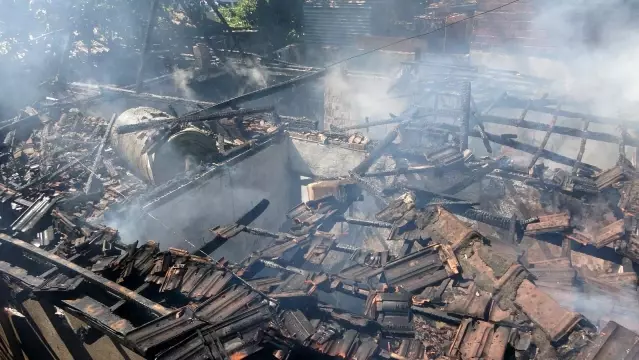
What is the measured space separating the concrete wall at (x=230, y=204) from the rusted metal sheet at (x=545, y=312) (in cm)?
846

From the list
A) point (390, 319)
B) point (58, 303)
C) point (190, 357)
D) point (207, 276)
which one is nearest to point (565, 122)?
point (390, 319)

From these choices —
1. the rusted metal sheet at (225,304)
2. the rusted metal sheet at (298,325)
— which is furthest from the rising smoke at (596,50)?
the rusted metal sheet at (225,304)

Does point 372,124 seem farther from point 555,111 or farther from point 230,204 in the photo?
point 555,111

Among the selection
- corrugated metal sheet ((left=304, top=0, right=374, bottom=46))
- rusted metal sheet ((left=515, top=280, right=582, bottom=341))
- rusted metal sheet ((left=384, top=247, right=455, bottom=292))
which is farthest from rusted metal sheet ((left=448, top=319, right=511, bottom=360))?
corrugated metal sheet ((left=304, top=0, right=374, bottom=46))

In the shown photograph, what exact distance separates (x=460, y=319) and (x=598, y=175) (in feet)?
22.6

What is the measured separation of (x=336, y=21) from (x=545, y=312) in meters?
23.6

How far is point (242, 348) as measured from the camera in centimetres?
471

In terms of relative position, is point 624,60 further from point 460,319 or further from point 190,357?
point 190,357

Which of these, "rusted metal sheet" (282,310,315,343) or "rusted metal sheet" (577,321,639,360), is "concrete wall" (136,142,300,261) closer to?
"rusted metal sheet" (282,310,315,343)

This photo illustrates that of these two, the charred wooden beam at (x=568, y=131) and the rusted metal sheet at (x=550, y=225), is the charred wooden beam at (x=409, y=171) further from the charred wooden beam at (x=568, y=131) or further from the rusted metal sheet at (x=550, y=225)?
the charred wooden beam at (x=568, y=131)

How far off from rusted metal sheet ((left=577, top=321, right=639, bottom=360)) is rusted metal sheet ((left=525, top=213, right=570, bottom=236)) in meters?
3.55

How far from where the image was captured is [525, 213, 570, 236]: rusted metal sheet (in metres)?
8.41

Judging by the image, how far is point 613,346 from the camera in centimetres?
507

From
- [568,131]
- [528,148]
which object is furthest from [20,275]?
[568,131]
